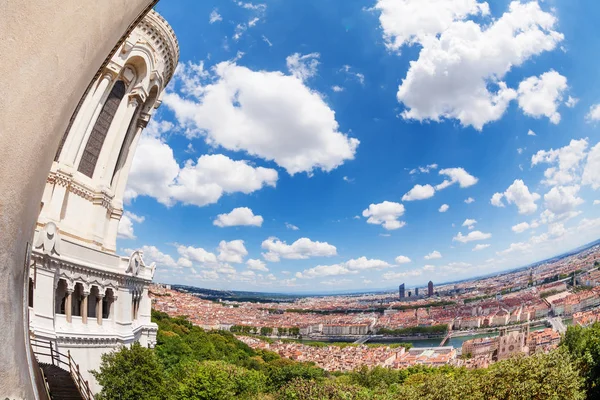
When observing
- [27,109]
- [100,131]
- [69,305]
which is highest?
[100,131]

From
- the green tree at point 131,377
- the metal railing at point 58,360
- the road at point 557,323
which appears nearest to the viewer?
the metal railing at point 58,360

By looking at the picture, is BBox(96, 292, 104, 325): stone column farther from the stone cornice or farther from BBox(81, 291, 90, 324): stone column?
the stone cornice

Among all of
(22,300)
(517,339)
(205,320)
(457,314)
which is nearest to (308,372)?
(22,300)

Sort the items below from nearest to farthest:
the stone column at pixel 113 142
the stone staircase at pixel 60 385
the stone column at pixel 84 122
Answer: the stone staircase at pixel 60 385
the stone column at pixel 84 122
the stone column at pixel 113 142

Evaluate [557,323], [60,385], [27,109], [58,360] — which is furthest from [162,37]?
[557,323]

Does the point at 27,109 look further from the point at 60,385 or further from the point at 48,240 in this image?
the point at 48,240

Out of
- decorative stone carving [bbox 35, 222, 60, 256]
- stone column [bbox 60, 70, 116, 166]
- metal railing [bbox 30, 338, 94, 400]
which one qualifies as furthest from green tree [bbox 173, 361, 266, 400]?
stone column [bbox 60, 70, 116, 166]

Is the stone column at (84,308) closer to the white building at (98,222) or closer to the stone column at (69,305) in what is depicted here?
the white building at (98,222)

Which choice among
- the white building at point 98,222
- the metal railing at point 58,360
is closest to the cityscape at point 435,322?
the white building at point 98,222
